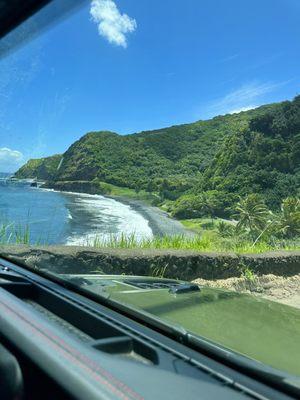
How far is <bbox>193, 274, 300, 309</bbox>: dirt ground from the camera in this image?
7.98 metres

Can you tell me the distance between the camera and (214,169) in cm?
507

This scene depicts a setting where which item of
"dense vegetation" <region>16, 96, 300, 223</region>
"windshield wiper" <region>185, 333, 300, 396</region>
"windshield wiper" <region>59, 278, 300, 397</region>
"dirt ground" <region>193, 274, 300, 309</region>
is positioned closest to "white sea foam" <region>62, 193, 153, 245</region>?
"dense vegetation" <region>16, 96, 300, 223</region>

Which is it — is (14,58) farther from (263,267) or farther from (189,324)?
(263,267)

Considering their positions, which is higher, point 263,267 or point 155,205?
point 155,205

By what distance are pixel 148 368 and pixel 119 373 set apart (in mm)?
110

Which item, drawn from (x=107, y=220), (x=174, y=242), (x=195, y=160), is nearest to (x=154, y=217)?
(x=107, y=220)

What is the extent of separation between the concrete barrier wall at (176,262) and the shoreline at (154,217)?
1.26 feet

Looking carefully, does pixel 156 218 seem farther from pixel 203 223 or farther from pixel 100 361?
pixel 100 361

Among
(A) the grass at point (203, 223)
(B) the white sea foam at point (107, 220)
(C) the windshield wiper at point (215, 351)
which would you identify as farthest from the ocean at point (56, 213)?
(C) the windshield wiper at point (215, 351)

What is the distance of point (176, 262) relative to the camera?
7633mm

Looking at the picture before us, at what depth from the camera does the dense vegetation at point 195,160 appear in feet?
13.5

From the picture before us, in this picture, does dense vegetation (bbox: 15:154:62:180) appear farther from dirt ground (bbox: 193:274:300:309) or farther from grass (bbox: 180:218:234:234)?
dirt ground (bbox: 193:274:300:309)

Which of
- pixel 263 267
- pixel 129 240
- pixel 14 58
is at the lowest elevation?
pixel 263 267

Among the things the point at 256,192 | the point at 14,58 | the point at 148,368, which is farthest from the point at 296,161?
the point at 148,368
